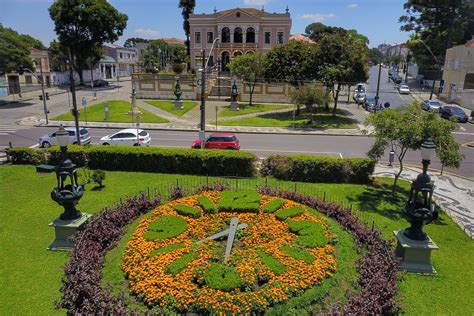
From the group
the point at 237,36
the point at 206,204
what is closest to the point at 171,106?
the point at 237,36

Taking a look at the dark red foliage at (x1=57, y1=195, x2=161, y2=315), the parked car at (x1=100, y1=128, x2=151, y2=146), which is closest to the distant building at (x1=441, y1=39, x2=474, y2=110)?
the parked car at (x1=100, y1=128, x2=151, y2=146)

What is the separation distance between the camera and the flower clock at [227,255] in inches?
381

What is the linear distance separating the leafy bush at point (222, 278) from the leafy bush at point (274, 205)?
176 inches

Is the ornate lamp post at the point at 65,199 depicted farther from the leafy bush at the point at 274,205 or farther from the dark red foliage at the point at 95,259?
the leafy bush at the point at 274,205

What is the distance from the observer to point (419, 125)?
16.1 m

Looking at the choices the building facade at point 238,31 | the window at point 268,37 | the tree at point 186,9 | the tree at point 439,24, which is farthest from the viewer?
the tree at point 186,9

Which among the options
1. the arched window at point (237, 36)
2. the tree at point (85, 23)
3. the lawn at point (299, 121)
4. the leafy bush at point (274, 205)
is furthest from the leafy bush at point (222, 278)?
the arched window at point (237, 36)

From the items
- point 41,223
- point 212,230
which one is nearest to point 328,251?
point 212,230

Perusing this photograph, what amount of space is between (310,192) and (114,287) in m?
10.4

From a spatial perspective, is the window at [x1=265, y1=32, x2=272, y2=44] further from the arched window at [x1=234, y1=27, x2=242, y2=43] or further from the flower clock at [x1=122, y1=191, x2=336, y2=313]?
the flower clock at [x1=122, y1=191, x2=336, y2=313]

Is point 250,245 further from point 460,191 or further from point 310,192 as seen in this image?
point 460,191

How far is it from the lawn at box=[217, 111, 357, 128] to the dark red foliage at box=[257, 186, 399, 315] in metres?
24.6

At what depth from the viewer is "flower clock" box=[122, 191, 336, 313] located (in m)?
9.68

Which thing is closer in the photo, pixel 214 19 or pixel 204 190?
pixel 204 190
